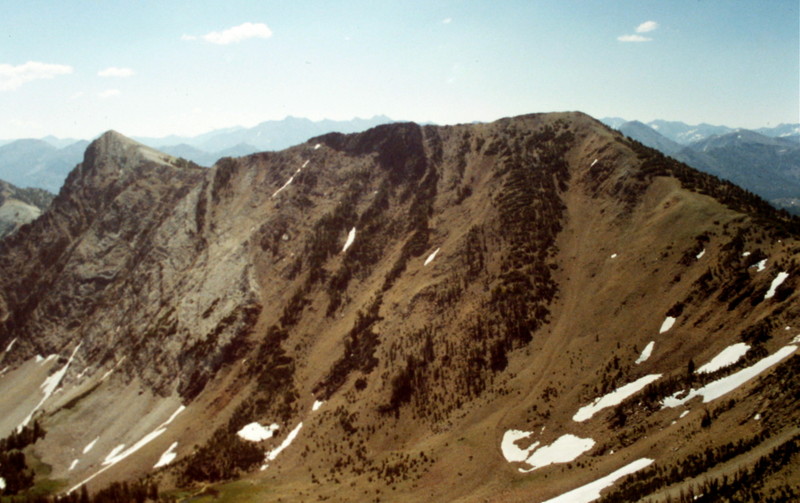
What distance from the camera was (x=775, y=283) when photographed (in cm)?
4797

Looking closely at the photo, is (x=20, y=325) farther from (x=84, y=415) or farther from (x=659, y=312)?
(x=659, y=312)

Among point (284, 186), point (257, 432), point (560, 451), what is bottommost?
point (257, 432)

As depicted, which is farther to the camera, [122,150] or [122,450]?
[122,150]

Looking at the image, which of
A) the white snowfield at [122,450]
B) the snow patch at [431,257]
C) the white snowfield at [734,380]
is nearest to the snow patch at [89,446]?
the white snowfield at [122,450]

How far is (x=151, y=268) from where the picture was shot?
411ft

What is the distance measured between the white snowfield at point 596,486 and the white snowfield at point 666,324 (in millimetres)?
21159

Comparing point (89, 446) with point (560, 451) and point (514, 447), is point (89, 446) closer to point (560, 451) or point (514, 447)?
point (514, 447)

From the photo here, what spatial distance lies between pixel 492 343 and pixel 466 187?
4780cm

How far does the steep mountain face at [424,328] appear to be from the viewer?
148 ft

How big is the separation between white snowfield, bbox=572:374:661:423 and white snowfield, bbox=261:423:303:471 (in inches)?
1740

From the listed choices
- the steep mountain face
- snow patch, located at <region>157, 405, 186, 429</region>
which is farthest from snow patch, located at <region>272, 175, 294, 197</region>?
snow patch, located at <region>157, 405, 186, 429</region>

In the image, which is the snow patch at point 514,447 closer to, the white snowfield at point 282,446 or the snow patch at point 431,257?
the white snowfield at point 282,446

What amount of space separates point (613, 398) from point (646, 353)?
7573 mm

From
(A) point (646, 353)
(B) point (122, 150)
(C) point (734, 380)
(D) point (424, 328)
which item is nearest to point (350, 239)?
(D) point (424, 328)
